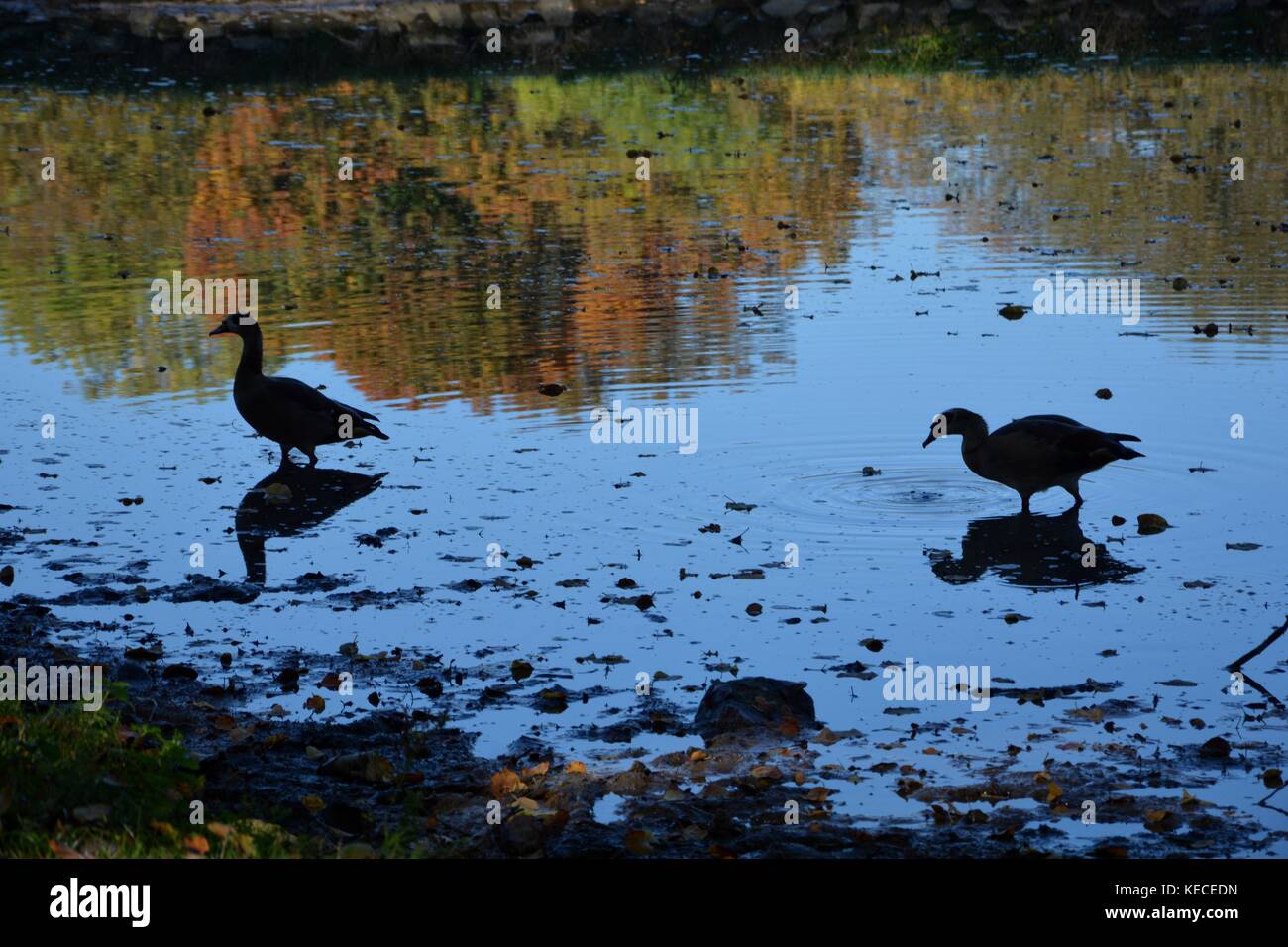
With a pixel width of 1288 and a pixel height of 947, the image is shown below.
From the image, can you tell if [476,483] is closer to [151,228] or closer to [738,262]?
[738,262]

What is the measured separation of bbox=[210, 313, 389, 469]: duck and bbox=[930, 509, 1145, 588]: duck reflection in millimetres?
4938

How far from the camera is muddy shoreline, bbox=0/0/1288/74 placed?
3941 cm

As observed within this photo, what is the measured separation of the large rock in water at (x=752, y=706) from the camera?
8086mm

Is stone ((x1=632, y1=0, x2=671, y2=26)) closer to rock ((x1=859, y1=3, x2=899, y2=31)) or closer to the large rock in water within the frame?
rock ((x1=859, y1=3, x2=899, y2=31))

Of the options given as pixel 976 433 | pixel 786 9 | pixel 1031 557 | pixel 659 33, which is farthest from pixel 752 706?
pixel 786 9

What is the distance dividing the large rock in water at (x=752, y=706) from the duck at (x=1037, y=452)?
12.6ft

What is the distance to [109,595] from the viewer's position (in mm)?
10273

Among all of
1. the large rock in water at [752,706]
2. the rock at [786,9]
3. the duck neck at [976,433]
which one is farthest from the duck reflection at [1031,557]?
the rock at [786,9]

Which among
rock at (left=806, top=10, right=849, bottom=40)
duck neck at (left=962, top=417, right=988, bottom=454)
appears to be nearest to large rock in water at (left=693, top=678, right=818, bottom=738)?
duck neck at (left=962, top=417, right=988, bottom=454)

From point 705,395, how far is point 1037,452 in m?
4.01

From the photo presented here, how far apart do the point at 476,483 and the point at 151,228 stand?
13269 mm

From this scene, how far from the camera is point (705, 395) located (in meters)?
14.9

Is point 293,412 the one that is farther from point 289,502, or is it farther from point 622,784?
point 622,784

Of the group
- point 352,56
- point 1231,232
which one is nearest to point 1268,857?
point 1231,232
